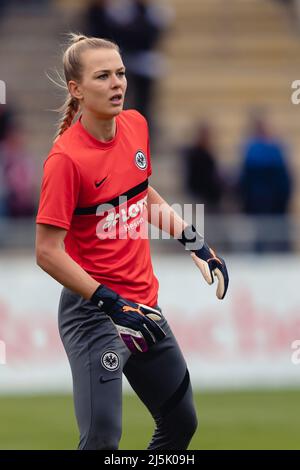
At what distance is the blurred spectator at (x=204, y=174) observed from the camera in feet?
47.0

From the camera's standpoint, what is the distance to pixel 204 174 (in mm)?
14422

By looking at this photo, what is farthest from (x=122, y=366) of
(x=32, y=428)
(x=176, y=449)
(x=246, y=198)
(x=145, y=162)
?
(x=246, y=198)

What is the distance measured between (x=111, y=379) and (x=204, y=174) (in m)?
8.21

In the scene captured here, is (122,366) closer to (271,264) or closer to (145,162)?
(145,162)

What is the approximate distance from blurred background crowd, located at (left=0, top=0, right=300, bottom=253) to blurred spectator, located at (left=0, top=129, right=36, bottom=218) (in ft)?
0.04

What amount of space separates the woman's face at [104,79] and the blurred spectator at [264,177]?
7521 millimetres

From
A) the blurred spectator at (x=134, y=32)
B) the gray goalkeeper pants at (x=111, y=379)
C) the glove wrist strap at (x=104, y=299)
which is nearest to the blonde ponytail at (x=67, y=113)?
the gray goalkeeper pants at (x=111, y=379)

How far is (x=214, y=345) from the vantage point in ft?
42.7

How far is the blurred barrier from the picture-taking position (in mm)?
12688

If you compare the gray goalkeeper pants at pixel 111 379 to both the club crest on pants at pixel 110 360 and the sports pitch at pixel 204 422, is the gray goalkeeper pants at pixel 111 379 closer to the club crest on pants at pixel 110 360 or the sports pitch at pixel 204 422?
the club crest on pants at pixel 110 360

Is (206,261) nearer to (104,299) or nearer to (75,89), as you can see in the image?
(104,299)

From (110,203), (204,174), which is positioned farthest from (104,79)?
(204,174)

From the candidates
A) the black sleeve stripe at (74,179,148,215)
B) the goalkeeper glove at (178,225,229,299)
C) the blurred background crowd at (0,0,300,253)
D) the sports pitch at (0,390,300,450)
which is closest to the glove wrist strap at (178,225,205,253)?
the goalkeeper glove at (178,225,229,299)

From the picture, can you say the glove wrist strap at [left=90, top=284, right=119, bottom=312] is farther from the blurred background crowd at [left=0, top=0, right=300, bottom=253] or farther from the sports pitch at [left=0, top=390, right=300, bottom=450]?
the blurred background crowd at [left=0, top=0, right=300, bottom=253]
